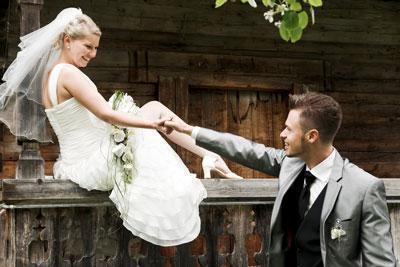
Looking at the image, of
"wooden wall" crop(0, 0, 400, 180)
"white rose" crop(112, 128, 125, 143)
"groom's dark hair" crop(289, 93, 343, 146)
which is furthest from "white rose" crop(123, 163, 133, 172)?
"wooden wall" crop(0, 0, 400, 180)

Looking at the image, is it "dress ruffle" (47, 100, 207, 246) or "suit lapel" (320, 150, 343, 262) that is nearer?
"suit lapel" (320, 150, 343, 262)

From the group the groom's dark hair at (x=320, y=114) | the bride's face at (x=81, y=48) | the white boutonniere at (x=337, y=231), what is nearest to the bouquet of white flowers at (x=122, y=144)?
the bride's face at (x=81, y=48)

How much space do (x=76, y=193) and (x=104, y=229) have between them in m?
0.34

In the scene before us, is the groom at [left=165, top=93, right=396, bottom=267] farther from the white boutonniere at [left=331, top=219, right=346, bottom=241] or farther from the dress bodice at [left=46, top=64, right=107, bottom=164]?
the dress bodice at [left=46, top=64, right=107, bottom=164]

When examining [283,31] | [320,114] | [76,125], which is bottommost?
[76,125]

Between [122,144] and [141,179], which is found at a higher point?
[122,144]

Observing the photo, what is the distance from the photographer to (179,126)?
454cm

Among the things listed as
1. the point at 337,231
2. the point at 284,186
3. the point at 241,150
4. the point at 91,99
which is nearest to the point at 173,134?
the point at 91,99

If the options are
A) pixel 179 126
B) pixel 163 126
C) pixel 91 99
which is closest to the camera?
pixel 179 126

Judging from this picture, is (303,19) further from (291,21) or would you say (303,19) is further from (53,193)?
(53,193)

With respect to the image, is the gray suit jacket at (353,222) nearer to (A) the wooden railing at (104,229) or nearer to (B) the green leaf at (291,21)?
(B) the green leaf at (291,21)

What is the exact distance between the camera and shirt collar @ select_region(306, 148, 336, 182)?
3.97 metres

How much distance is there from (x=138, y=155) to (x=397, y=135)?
5.80m

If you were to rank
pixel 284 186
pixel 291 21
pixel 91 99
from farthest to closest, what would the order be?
pixel 91 99, pixel 284 186, pixel 291 21
